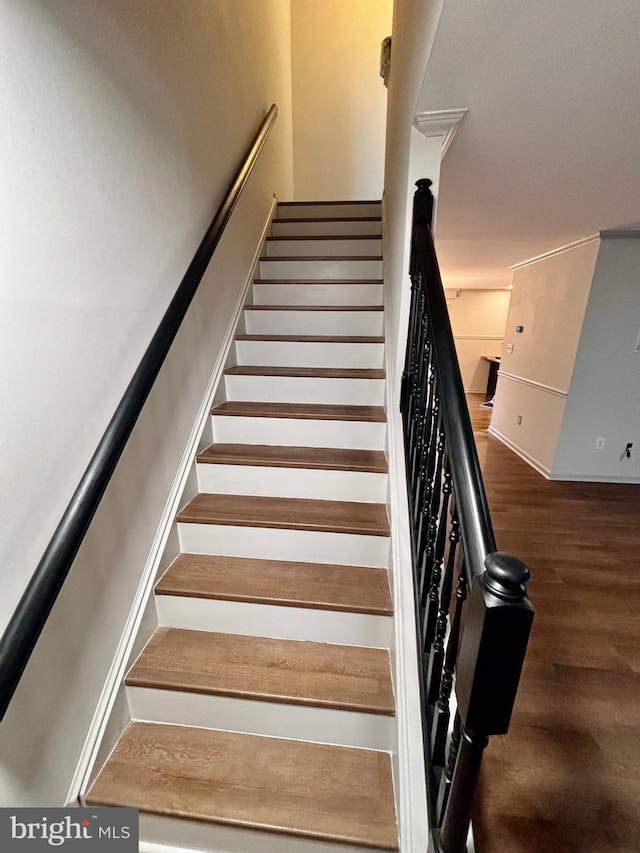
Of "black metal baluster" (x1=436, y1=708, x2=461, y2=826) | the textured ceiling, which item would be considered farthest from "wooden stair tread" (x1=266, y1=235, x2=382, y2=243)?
"black metal baluster" (x1=436, y1=708, x2=461, y2=826)

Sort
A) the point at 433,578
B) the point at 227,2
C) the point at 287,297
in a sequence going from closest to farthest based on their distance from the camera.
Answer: the point at 433,578 → the point at 227,2 → the point at 287,297

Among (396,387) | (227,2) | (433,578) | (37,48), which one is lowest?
(433,578)

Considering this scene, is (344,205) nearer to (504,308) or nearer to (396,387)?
(396,387)

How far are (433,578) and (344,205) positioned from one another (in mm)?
3255

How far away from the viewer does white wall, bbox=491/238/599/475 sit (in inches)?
131

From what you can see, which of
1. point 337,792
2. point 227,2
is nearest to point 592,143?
point 227,2

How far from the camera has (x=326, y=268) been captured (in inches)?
103

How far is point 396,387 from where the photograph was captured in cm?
172

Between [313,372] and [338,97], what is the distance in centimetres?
371

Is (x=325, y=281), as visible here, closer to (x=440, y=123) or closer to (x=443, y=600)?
(x=440, y=123)

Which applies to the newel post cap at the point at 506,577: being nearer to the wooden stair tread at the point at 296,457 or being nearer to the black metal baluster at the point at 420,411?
the black metal baluster at the point at 420,411

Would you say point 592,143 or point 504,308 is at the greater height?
point 592,143

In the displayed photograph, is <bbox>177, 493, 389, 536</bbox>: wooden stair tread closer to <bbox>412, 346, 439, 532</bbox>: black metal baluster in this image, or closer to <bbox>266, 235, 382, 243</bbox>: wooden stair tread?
<bbox>412, 346, 439, 532</bbox>: black metal baluster

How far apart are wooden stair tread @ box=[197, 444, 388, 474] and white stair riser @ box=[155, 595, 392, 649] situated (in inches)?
22.7
